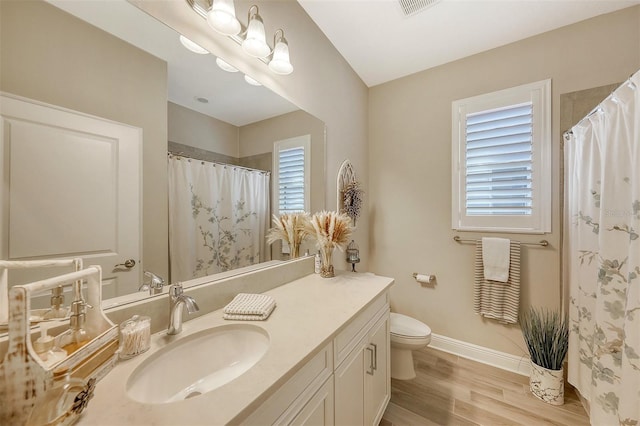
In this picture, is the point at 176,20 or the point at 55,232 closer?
the point at 55,232

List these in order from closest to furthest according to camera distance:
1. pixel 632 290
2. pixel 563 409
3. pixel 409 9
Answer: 1. pixel 632 290
2. pixel 563 409
3. pixel 409 9

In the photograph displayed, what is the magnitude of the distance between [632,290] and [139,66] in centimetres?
216

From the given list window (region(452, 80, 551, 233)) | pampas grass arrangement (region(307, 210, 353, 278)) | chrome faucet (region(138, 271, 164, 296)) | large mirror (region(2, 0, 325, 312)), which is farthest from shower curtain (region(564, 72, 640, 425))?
chrome faucet (region(138, 271, 164, 296))

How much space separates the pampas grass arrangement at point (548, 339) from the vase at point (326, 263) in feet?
4.96

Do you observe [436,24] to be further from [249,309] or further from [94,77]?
[249,309]

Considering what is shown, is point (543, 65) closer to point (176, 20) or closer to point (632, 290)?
point (632, 290)

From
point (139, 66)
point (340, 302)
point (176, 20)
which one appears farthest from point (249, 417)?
point (176, 20)

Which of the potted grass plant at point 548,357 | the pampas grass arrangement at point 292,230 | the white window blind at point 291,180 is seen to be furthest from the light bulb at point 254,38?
the potted grass plant at point 548,357

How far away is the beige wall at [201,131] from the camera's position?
3.25 ft

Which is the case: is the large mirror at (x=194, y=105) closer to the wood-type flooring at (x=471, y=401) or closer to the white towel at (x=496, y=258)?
the wood-type flooring at (x=471, y=401)

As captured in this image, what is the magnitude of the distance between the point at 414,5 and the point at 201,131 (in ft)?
5.41

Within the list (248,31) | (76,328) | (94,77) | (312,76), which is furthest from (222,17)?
(76,328)

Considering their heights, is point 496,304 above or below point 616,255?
below

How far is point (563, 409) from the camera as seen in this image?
5.01 ft
